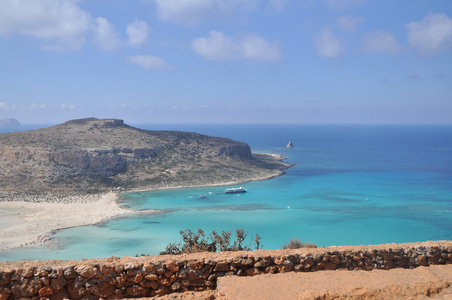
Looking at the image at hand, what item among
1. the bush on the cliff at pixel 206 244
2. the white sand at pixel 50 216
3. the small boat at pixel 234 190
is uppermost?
the bush on the cliff at pixel 206 244

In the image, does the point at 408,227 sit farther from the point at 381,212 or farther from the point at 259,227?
the point at 259,227

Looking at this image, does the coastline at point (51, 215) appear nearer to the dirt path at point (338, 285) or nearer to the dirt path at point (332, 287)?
the dirt path at point (332, 287)

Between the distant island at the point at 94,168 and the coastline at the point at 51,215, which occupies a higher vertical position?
the distant island at the point at 94,168

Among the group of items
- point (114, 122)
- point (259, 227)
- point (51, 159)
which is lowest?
point (259, 227)

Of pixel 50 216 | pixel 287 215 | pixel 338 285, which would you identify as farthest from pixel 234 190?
pixel 338 285

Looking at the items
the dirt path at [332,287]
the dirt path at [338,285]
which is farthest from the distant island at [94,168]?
the dirt path at [338,285]

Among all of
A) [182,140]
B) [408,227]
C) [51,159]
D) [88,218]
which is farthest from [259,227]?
[182,140]

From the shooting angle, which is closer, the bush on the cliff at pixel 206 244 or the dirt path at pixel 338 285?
the dirt path at pixel 338 285
